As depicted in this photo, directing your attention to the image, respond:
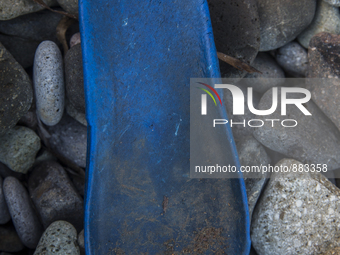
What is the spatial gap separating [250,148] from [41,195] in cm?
108

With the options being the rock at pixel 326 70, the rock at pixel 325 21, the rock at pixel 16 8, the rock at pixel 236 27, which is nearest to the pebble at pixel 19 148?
the rock at pixel 16 8

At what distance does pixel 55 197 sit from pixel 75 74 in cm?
62

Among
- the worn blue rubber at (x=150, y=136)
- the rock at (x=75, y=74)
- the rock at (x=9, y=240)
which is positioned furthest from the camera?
the rock at (x=9, y=240)

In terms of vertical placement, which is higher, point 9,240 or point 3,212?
point 3,212

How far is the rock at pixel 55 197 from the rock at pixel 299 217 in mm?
910

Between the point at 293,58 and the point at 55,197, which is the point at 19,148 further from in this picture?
the point at 293,58

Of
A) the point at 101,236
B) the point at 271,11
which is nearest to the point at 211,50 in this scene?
the point at 271,11

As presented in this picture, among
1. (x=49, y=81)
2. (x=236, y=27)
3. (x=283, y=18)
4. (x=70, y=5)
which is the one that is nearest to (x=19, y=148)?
(x=49, y=81)

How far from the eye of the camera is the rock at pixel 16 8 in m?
1.36

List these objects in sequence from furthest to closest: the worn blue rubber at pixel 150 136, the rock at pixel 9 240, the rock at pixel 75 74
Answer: the rock at pixel 9 240, the rock at pixel 75 74, the worn blue rubber at pixel 150 136

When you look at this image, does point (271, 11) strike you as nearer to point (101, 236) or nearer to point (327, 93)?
point (327, 93)

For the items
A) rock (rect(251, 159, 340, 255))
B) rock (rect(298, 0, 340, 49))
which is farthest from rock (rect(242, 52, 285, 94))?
rock (rect(251, 159, 340, 255))

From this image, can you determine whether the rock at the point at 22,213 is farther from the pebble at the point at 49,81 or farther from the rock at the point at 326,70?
the rock at the point at 326,70

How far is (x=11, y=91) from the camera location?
131 centimetres
